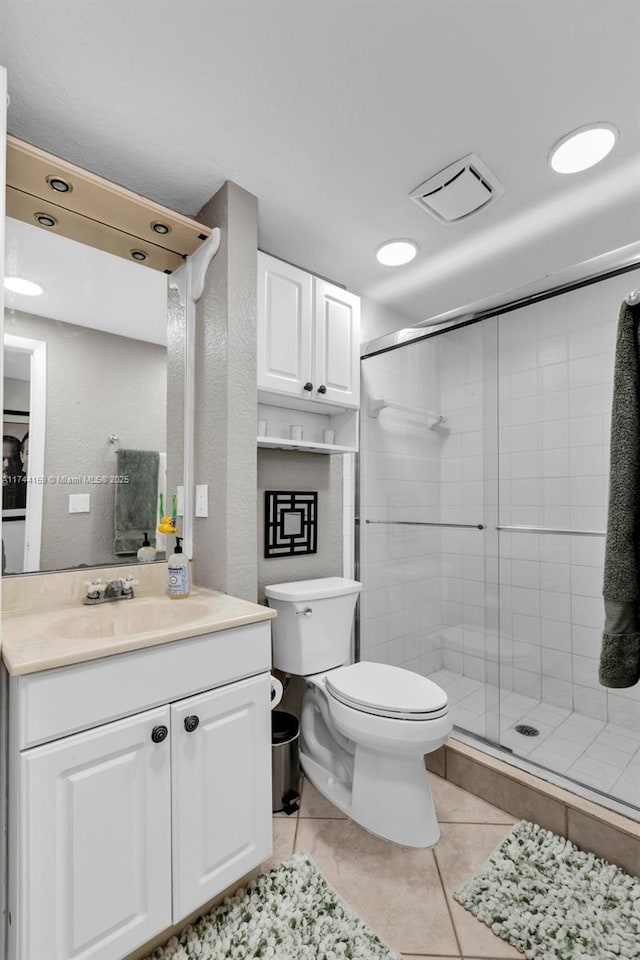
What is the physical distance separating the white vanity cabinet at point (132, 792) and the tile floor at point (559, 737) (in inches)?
45.5

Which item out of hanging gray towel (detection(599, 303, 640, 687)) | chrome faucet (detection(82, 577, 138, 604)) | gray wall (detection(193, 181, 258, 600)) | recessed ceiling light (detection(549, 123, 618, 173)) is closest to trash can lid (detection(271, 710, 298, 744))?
gray wall (detection(193, 181, 258, 600))

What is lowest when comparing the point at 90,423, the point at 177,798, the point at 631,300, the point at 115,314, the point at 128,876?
the point at 128,876

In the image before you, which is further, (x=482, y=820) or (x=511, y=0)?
(x=482, y=820)

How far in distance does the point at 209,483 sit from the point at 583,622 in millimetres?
1900

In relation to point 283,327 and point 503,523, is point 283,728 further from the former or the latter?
point 283,327

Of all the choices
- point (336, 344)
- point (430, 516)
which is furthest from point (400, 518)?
point (336, 344)

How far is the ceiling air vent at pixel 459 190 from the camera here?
1626mm

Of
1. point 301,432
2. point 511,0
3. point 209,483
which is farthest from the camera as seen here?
point 301,432

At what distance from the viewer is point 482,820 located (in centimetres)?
167

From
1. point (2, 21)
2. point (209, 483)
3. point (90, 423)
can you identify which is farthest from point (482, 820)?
point (2, 21)

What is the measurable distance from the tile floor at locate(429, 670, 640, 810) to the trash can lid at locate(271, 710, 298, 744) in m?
0.79

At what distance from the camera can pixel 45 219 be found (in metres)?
1.52

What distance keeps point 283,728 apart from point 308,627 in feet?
1.32

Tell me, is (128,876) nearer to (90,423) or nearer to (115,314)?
(90,423)
